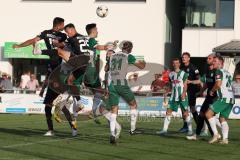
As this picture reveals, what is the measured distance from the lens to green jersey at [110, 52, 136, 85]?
15.4 meters

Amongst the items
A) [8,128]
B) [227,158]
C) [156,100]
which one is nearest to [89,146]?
[227,158]

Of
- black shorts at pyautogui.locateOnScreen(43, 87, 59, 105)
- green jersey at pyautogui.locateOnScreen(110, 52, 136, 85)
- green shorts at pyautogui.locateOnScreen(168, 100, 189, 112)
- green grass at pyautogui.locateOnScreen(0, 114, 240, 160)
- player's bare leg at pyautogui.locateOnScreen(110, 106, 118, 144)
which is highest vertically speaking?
green jersey at pyautogui.locateOnScreen(110, 52, 136, 85)

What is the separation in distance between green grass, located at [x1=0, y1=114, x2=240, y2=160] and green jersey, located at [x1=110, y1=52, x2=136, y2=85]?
1391mm

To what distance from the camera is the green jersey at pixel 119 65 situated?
50.4 feet

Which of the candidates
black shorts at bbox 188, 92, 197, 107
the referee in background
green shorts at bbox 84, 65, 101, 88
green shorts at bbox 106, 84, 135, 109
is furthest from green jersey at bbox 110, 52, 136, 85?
black shorts at bbox 188, 92, 197, 107

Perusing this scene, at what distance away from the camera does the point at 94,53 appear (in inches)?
632

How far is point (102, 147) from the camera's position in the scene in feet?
47.1

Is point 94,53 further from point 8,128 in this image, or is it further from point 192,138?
point 8,128

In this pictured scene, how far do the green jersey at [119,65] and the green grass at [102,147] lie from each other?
1391 millimetres

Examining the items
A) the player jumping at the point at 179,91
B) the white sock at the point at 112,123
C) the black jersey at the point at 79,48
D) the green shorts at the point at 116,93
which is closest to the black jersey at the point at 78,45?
the black jersey at the point at 79,48

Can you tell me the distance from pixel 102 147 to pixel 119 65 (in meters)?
2.00

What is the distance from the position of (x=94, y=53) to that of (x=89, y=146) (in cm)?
254

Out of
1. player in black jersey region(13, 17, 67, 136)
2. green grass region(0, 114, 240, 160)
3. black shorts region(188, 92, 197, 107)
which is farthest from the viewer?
black shorts region(188, 92, 197, 107)

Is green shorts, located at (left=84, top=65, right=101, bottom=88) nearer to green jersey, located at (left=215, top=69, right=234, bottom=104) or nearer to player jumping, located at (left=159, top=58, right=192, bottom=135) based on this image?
player jumping, located at (left=159, top=58, right=192, bottom=135)
